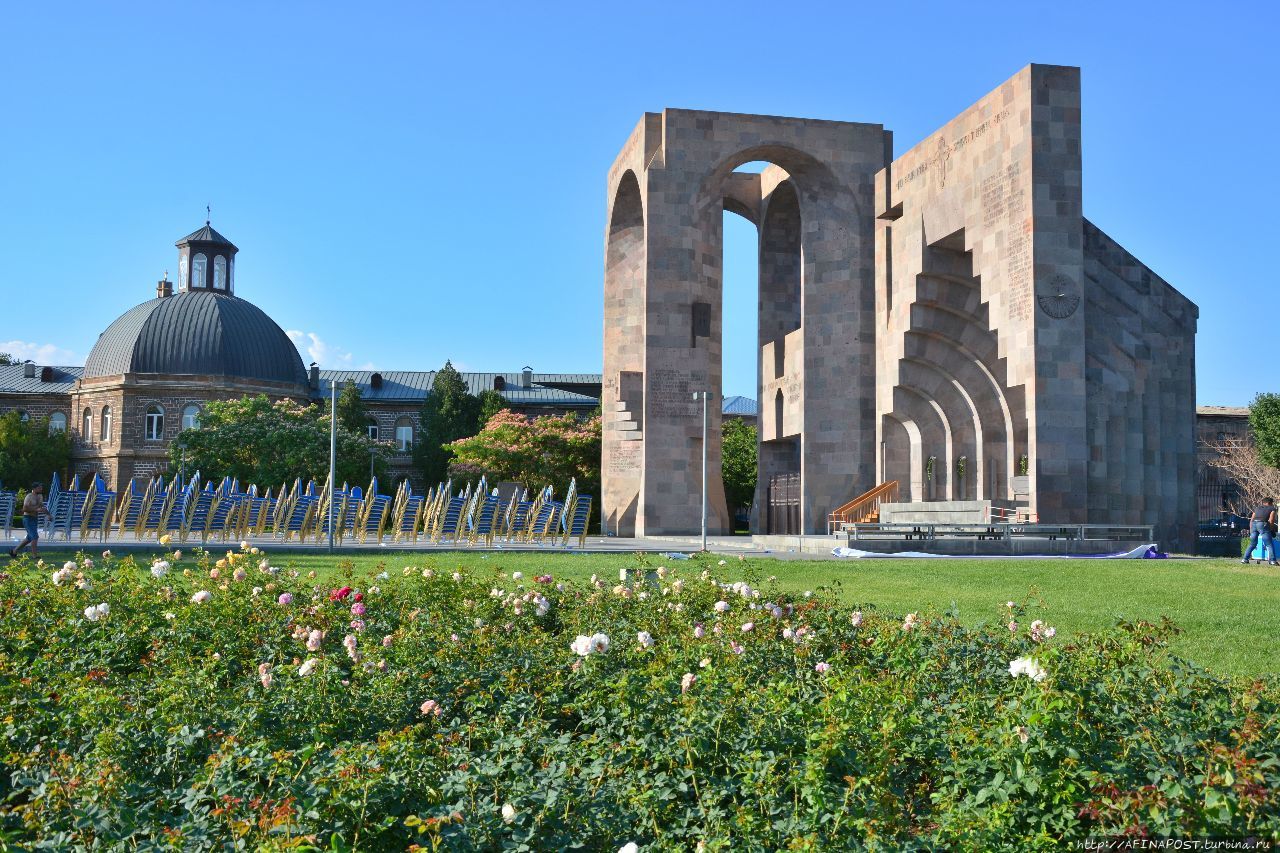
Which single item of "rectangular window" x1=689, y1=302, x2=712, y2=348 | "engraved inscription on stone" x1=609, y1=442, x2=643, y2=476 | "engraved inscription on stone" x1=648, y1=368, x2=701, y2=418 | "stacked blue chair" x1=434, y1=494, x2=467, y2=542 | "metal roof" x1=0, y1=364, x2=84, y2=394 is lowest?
"stacked blue chair" x1=434, y1=494, x2=467, y2=542

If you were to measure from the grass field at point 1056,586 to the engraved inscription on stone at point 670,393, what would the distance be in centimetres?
1364

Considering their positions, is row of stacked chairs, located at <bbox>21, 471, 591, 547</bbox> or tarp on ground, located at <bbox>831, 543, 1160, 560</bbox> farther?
row of stacked chairs, located at <bbox>21, 471, 591, 547</bbox>

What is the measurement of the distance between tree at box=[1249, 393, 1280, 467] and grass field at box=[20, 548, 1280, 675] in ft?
101

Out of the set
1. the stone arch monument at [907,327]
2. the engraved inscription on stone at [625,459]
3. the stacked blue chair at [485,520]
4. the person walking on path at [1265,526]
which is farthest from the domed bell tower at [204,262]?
the person walking on path at [1265,526]

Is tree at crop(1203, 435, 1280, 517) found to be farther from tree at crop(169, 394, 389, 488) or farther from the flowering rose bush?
the flowering rose bush

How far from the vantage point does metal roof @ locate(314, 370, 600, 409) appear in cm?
7438

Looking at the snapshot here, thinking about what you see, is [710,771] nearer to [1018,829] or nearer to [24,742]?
[1018,829]

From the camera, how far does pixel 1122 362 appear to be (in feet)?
79.0

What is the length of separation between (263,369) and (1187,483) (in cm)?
5539

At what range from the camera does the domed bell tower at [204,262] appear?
243ft

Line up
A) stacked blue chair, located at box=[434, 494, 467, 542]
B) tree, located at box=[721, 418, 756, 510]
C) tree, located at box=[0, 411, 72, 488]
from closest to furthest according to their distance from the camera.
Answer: stacked blue chair, located at box=[434, 494, 467, 542]
tree, located at box=[721, 418, 756, 510]
tree, located at box=[0, 411, 72, 488]

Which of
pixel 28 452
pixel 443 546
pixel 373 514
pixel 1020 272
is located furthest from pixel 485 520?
pixel 28 452

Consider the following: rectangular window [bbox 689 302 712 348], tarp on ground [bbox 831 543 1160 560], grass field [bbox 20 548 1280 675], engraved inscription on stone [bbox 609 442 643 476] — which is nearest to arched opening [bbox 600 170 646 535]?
engraved inscription on stone [bbox 609 442 643 476]

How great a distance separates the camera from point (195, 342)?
67188mm
